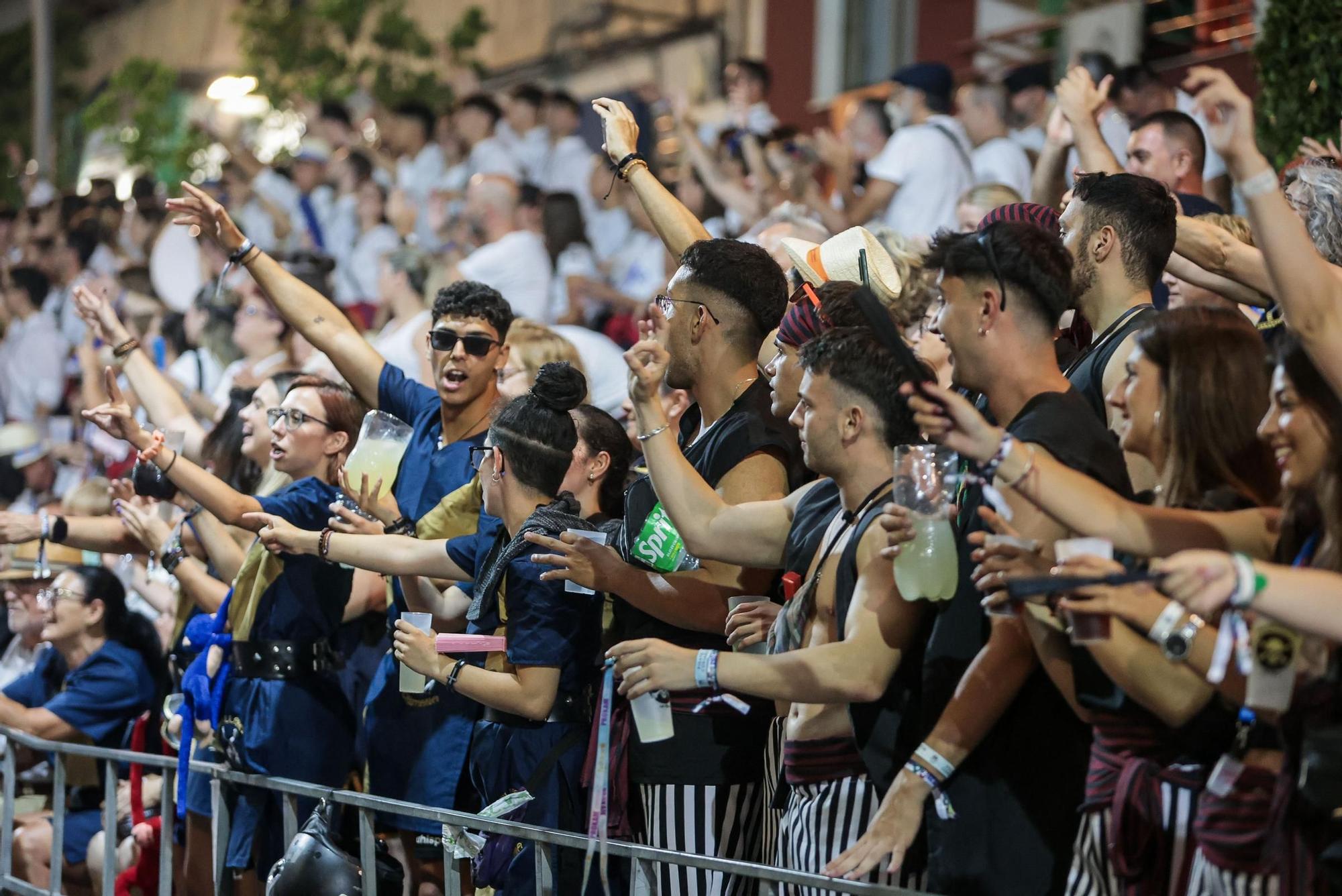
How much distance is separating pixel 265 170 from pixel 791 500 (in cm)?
1011

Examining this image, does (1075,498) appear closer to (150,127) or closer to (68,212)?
(68,212)

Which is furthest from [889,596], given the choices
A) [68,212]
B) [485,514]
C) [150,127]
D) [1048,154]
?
[150,127]

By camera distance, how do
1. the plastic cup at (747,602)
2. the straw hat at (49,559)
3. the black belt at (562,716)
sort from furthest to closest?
the straw hat at (49,559) < the black belt at (562,716) < the plastic cup at (747,602)

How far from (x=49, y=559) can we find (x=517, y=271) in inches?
111

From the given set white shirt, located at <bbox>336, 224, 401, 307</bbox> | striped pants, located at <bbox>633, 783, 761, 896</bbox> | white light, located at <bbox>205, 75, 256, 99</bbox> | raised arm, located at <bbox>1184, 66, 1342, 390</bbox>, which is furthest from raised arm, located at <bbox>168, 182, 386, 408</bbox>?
white light, located at <bbox>205, 75, 256, 99</bbox>

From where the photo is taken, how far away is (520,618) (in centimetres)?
443

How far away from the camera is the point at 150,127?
16594 millimetres

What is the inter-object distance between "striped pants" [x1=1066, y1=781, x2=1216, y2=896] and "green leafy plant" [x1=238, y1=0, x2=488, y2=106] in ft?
42.6

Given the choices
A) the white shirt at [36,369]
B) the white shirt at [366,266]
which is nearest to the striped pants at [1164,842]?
the white shirt at [366,266]

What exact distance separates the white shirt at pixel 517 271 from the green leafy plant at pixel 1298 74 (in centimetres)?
383

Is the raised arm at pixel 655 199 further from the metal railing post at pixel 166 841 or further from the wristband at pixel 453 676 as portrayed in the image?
the metal railing post at pixel 166 841

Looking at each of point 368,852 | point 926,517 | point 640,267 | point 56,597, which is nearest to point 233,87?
point 640,267

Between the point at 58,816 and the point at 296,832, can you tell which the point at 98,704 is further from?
the point at 296,832

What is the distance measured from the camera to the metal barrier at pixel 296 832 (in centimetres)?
342
